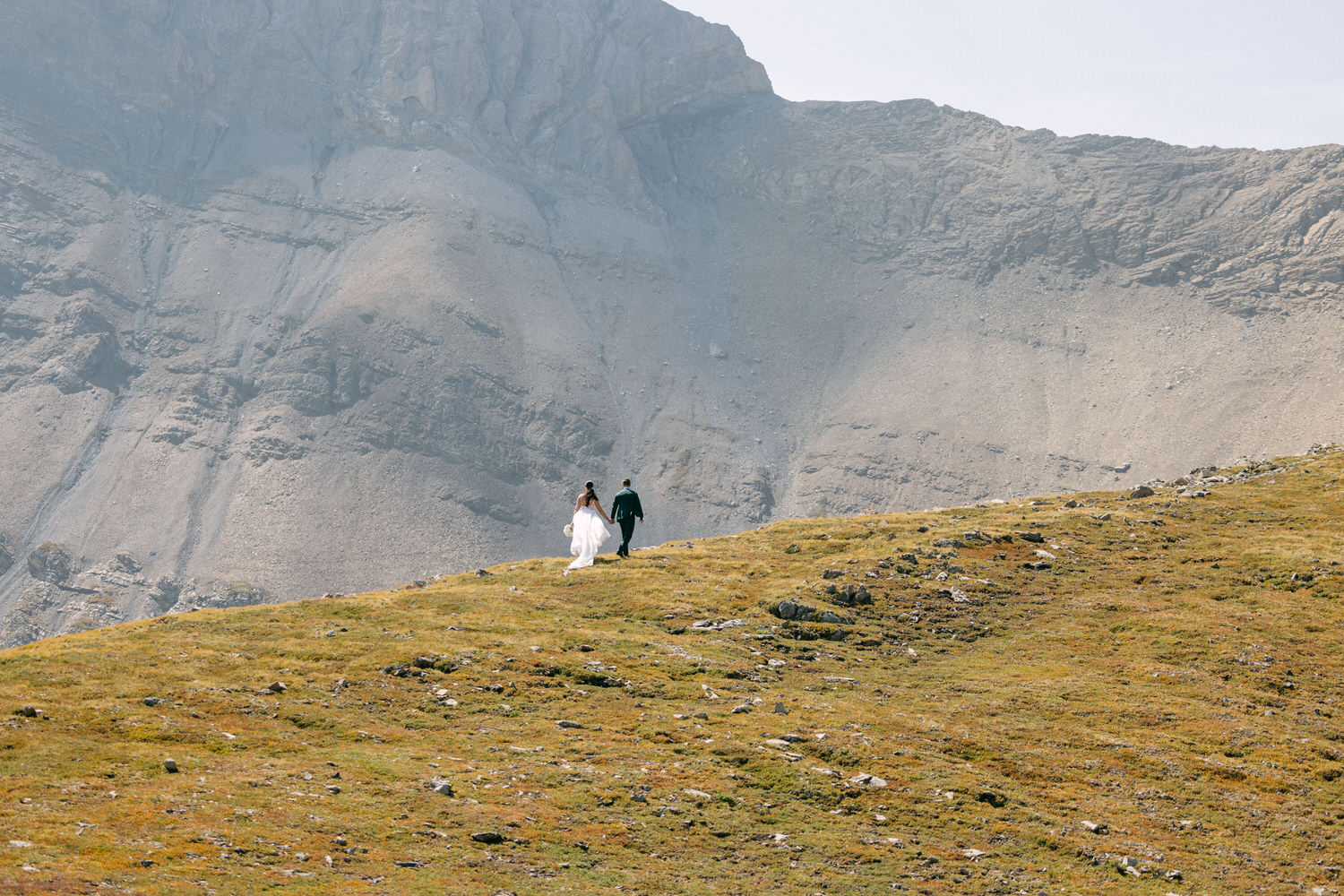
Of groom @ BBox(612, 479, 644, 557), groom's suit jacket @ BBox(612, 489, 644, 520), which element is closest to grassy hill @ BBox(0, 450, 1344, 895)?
groom @ BBox(612, 479, 644, 557)

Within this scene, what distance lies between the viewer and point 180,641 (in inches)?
1248

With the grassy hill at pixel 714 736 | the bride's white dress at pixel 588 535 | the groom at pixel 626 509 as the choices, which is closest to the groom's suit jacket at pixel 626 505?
the groom at pixel 626 509

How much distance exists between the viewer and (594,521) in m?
45.4

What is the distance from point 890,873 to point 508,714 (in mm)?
10993

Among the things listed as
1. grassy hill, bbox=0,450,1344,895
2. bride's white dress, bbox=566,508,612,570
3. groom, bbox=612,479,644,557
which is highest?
groom, bbox=612,479,644,557

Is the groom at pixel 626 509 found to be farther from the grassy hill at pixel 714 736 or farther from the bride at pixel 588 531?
the grassy hill at pixel 714 736

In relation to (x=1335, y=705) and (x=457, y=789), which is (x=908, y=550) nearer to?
(x=1335, y=705)

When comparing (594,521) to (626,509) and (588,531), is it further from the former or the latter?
(626,509)

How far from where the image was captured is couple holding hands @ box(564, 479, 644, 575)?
44.4m

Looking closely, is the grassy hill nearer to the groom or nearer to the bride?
the bride

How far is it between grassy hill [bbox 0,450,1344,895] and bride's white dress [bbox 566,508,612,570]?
2158 millimetres

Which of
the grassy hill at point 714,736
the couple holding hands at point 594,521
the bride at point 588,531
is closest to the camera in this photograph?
the grassy hill at point 714,736

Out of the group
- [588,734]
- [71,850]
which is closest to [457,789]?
[588,734]

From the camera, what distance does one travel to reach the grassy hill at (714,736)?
62.3ft
